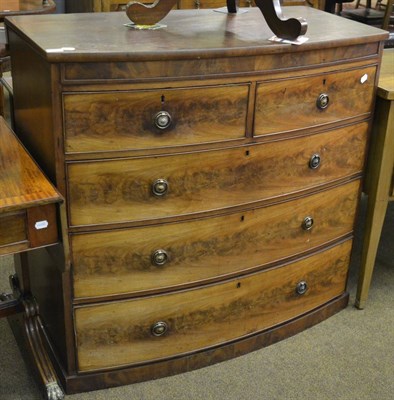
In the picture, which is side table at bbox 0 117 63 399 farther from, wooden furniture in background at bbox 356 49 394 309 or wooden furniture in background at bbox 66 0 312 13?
wooden furniture in background at bbox 66 0 312 13

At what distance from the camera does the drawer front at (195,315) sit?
6.93ft

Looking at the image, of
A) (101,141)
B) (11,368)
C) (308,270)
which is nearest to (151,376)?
(11,368)

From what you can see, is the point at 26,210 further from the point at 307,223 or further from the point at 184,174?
the point at 307,223

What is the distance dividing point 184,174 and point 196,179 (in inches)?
1.8

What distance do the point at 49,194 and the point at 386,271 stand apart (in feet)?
6.35

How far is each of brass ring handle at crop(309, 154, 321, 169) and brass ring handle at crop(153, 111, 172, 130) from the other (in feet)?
2.00

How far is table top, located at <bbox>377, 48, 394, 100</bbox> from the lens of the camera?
2.34m

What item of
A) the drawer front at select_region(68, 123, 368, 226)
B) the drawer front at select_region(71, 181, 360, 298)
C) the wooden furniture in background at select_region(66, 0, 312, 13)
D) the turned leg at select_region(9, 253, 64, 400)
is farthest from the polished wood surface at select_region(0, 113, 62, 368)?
the wooden furniture in background at select_region(66, 0, 312, 13)

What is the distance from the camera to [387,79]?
2490 mm

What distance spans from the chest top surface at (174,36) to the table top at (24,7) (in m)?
1.48

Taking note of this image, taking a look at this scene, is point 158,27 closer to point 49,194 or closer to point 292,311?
point 49,194

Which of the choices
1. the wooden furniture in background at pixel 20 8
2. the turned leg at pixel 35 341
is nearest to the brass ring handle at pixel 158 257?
the turned leg at pixel 35 341

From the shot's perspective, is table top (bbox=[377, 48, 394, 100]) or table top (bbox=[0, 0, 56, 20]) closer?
table top (bbox=[377, 48, 394, 100])

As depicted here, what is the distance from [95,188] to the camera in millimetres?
1896
